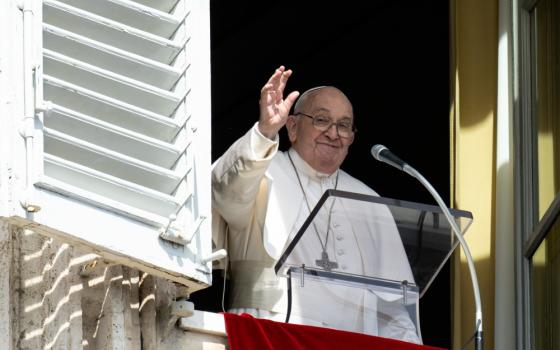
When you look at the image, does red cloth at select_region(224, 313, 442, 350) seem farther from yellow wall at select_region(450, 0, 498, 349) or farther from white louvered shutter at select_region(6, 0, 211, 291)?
yellow wall at select_region(450, 0, 498, 349)

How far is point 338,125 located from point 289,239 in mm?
1116

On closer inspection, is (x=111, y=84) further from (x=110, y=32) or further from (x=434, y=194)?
(x=434, y=194)

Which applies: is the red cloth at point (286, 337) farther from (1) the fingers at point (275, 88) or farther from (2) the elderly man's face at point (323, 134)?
(2) the elderly man's face at point (323, 134)

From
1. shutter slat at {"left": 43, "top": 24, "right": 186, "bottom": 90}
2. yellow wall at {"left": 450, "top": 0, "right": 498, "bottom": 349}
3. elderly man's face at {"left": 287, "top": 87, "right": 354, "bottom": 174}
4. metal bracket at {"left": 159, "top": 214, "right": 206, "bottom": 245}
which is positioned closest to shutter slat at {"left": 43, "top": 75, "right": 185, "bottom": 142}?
shutter slat at {"left": 43, "top": 24, "right": 186, "bottom": 90}

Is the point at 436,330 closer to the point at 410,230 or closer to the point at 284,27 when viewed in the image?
the point at 284,27

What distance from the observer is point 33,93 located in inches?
228

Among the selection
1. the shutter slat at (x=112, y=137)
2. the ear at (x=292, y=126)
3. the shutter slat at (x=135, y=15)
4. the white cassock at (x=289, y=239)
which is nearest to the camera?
the shutter slat at (x=112, y=137)

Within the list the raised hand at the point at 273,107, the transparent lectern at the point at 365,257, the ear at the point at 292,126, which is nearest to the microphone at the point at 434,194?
the transparent lectern at the point at 365,257

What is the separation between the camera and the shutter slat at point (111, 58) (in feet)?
19.8

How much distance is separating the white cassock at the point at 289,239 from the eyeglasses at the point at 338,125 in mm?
179

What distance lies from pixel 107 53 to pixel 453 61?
213 centimetres

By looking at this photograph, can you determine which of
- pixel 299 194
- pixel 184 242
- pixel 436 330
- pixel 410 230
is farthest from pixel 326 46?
pixel 184 242

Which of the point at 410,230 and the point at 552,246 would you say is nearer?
the point at 410,230

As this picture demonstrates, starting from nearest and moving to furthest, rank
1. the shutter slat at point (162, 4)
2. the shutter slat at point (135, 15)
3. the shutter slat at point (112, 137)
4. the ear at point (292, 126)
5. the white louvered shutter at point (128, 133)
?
the white louvered shutter at point (128, 133) < the shutter slat at point (112, 137) < the shutter slat at point (135, 15) < the shutter slat at point (162, 4) < the ear at point (292, 126)
